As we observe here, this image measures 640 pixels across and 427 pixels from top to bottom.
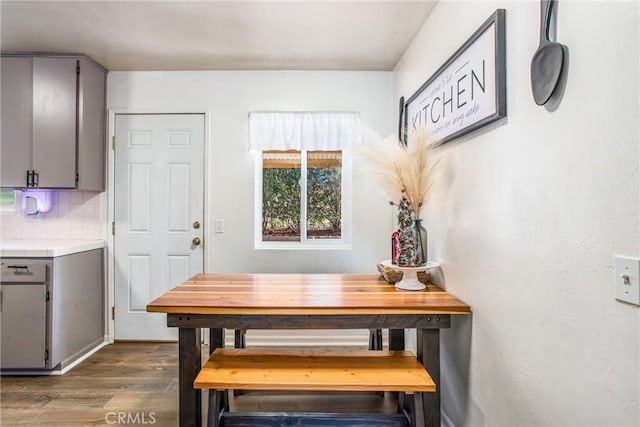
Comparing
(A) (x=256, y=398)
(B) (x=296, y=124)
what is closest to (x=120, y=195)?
(B) (x=296, y=124)

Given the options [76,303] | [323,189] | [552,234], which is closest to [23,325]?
[76,303]

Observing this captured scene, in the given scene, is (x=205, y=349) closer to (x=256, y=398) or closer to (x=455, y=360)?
(x=256, y=398)

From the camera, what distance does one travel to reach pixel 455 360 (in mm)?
1660

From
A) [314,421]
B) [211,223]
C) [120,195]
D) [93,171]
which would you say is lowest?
[314,421]

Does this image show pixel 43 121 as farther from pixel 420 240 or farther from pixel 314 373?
pixel 420 240

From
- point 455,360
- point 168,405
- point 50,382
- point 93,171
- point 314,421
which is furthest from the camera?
point 93,171

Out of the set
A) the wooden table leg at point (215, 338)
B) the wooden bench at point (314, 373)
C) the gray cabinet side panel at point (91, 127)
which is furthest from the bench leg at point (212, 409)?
the gray cabinet side panel at point (91, 127)

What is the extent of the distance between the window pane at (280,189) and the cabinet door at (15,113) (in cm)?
184

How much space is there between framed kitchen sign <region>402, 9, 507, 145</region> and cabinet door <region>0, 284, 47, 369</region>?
2.86m

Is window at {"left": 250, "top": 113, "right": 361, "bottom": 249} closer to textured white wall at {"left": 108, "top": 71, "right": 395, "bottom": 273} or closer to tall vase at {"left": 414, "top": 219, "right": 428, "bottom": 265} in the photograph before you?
textured white wall at {"left": 108, "top": 71, "right": 395, "bottom": 273}

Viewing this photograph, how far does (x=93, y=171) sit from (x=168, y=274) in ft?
3.49

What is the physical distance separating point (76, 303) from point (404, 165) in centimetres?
267

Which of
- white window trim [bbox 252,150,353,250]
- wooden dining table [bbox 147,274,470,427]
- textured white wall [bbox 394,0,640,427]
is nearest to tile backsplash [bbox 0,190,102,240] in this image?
white window trim [bbox 252,150,353,250]

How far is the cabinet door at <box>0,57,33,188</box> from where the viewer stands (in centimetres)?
259
